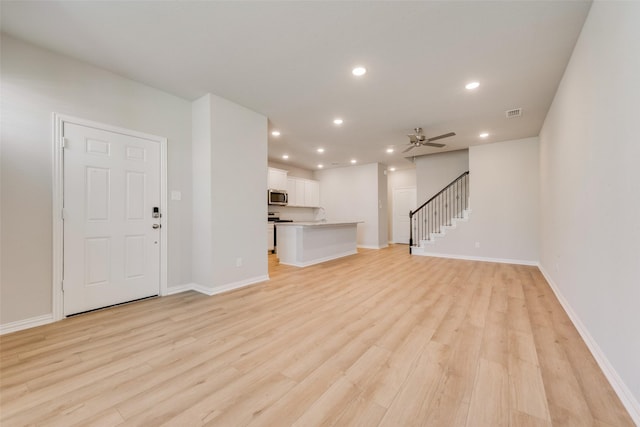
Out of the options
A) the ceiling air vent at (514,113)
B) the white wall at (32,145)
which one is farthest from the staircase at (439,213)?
the white wall at (32,145)

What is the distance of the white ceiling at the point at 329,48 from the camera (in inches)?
84.6

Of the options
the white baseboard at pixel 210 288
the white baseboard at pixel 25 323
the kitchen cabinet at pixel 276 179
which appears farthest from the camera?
the kitchen cabinet at pixel 276 179

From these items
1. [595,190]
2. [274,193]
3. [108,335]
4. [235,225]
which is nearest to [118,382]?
[108,335]

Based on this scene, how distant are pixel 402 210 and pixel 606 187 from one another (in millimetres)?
7933

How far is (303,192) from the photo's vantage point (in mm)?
8742

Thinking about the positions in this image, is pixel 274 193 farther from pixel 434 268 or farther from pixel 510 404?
pixel 510 404

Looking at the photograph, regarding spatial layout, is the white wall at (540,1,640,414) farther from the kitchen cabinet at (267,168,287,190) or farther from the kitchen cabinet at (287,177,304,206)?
the kitchen cabinet at (287,177,304,206)

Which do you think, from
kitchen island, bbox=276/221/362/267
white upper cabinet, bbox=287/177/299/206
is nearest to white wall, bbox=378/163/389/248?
kitchen island, bbox=276/221/362/267

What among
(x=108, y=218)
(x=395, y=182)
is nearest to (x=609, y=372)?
(x=108, y=218)

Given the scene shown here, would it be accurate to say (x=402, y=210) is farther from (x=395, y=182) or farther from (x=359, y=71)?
(x=359, y=71)

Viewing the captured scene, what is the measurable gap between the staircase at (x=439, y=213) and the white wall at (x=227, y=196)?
4523 millimetres

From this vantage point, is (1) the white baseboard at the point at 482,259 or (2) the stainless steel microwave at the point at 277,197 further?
(2) the stainless steel microwave at the point at 277,197

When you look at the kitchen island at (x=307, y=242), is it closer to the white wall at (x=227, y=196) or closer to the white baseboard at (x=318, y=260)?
the white baseboard at (x=318, y=260)

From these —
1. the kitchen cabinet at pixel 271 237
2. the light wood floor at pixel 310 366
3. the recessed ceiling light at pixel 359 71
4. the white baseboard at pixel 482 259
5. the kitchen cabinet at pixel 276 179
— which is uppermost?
→ the recessed ceiling light at pixel 359 71
